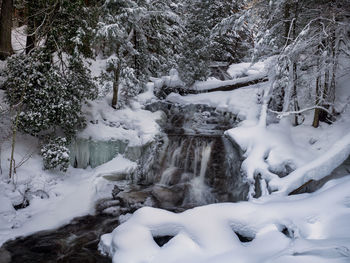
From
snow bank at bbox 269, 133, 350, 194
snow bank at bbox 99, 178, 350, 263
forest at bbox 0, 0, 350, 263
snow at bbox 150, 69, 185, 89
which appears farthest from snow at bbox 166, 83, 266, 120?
snow bank at bbox 99, 178, 350, 263

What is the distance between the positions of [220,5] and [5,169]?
15.8 metres

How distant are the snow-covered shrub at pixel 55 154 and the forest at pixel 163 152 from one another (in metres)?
0.03

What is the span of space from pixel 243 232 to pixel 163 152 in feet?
19.8

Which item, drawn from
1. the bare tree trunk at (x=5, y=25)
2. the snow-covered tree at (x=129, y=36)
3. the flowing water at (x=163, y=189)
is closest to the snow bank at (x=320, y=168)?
the flowing water at (x=163, y=189)

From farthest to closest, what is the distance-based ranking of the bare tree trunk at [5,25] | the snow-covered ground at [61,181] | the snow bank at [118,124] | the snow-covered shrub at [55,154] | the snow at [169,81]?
the snow at [169,81], the bare tree trunk at [5,25], the snow bank at [118,124], the snow-covered shrub at [55,154], the snow-covered ground at [61,181]

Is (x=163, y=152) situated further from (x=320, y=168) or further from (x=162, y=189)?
(x=320, y=168)

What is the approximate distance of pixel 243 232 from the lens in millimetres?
3957

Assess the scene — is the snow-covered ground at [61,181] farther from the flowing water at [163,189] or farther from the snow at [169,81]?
Answer: the snow at [169,81]

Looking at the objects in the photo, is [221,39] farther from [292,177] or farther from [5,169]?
[5,169]

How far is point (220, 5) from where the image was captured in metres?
16.9

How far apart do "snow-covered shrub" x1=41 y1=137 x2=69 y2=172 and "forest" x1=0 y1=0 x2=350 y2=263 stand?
0.03 m

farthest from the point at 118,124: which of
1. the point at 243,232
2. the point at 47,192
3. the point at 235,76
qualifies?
the point at 235,76

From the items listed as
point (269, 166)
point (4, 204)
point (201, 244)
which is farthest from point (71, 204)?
point (269, 166)

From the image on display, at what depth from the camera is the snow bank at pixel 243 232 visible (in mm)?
2975
